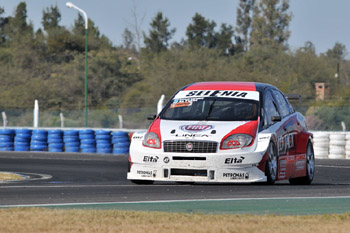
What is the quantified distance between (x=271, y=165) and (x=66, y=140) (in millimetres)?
16822

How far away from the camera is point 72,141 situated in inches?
1100

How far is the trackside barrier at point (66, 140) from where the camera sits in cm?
2696

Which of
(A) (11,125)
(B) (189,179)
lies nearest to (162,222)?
(B) (189,179)

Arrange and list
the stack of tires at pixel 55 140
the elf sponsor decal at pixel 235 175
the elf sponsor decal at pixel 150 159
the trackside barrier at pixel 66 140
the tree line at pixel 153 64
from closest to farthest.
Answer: the elf sponsor decal at pixel 235 175, the elf sponsor decal at pixel 150 159, the trackside barrier at pixel 66 140, the stack of tires at pixel 55 140, the tree line at pixel 153 64

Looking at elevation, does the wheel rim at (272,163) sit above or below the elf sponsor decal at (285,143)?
below

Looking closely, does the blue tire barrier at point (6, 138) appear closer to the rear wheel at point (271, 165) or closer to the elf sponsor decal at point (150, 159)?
the elf sponsor decal at point (150, 159)

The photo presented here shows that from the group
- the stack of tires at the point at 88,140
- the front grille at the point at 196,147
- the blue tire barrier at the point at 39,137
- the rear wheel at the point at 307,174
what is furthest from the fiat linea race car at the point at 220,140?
the blue tire barrier at the point at 39,137

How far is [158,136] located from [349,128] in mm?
18055

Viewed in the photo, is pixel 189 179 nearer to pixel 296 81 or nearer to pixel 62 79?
pixel 296 81

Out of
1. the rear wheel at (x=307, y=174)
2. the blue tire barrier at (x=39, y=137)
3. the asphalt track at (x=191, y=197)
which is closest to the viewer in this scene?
the asphalt track at (x=191, y=197)

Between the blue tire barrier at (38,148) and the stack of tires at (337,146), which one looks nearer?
the stack of tires at (337,146)

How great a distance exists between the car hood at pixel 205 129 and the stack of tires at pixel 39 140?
54.2ft

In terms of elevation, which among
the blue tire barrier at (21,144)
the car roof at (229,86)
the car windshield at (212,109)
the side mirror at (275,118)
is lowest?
the blue tire barrier at (21,144)

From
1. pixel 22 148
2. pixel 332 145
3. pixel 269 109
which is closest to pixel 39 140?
pixel 22 148
